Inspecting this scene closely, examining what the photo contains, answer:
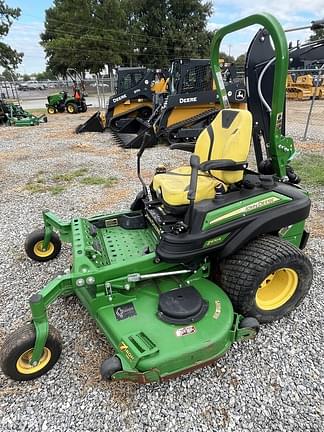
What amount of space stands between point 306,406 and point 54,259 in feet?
7.89

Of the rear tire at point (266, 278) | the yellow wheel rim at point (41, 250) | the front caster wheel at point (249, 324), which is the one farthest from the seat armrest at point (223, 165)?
the yellow wheel rim at point (41, 250)

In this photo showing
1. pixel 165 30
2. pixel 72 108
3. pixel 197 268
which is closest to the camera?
pixel 197 268

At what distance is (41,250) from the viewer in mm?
3184

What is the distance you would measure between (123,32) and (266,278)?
33280 millimetres

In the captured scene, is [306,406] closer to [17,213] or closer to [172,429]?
[172,429]

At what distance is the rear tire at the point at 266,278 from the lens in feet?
7.24

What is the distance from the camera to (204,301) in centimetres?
214

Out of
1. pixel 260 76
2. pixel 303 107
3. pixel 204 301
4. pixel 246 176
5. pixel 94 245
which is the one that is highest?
pixel 260 76

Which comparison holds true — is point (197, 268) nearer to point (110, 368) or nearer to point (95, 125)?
point (110, 368)

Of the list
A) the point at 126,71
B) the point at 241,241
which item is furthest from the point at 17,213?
the point at 126,71

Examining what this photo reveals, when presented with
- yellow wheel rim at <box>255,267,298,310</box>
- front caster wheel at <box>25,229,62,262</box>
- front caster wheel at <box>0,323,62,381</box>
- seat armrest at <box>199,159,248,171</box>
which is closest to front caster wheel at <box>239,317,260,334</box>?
yellow wheel rim at <box>255,267,298,310</box>

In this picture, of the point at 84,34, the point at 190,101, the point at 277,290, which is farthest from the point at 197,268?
the point at 84,34

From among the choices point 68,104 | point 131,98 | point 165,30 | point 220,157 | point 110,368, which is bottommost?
point 68,104

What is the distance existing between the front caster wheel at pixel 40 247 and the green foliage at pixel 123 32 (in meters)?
26.9
